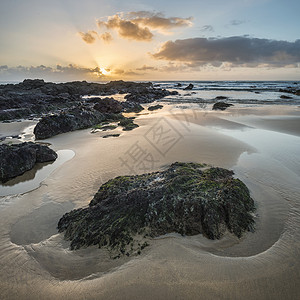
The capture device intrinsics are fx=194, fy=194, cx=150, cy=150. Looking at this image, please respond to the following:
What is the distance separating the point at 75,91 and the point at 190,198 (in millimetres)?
46302

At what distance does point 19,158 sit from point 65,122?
6008mm

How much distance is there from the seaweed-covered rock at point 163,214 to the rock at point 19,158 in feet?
11.5

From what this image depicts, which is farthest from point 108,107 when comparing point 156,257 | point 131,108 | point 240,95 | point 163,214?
point 240,95

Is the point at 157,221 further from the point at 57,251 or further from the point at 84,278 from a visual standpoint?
the point at 57,251

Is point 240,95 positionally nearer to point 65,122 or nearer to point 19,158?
point 65,122

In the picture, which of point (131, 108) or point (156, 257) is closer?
point (156, 257)

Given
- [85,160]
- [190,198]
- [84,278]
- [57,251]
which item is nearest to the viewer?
[84,278]

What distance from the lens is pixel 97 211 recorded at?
3393mm

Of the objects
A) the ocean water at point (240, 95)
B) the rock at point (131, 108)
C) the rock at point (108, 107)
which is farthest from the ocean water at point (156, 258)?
the ocean water at point (240, 95)


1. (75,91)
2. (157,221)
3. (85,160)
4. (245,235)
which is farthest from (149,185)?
(75,91)

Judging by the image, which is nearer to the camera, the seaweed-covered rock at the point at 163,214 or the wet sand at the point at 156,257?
the wet sand at the point at 156,257

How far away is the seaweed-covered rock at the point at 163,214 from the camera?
2975mm

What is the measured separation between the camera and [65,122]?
11766 mm

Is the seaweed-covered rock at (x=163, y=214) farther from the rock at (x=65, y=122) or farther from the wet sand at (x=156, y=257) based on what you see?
the rock at (x=65, y=122)
